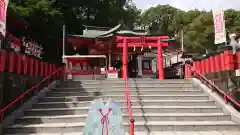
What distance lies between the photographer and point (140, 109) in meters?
8.26

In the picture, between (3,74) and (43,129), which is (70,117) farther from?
(3,74)

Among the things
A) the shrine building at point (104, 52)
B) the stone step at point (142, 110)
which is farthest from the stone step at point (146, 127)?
the shrine building at point (104, 52)

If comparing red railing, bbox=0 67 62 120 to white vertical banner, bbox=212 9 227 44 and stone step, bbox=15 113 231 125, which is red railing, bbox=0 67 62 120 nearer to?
stone step, bbox=15 113 231 125

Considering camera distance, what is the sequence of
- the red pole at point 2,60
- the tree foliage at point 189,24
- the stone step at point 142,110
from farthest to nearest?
the tree foliage at point 189,24
the stone step at point 142,110
the red pole at point 2,60

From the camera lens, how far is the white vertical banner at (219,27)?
9.05 metres

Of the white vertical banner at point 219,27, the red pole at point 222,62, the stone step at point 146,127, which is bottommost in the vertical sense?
the stone step at point 146,127

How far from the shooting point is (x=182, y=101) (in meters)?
8.98

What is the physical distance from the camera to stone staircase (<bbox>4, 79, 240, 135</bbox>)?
701 cm

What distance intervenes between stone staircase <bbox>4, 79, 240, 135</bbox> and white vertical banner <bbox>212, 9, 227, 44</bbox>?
2.34 metres

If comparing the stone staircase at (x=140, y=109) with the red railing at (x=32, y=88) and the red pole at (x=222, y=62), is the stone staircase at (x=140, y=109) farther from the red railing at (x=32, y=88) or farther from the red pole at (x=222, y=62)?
the red pole at (x=222, y=62)

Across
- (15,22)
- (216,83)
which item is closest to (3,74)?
(15,22)

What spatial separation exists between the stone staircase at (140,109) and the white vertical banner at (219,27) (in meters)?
2.34

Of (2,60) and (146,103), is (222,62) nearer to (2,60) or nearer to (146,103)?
(146,103)

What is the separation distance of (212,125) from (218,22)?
443 cm
